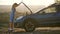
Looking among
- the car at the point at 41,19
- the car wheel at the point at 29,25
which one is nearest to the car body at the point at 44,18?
the car at the point at 41,19

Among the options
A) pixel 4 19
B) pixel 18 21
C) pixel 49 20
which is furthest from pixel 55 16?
pixel 4 19

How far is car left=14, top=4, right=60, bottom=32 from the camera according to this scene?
13.4 m

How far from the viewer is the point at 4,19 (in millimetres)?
19844

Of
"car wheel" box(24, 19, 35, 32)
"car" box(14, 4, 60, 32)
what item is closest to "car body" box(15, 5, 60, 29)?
"car" box(14, 4, 60, 32)

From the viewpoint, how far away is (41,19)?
13578 millimetres

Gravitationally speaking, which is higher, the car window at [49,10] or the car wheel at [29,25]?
the car window at [49,10]

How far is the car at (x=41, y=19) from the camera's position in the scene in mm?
13406

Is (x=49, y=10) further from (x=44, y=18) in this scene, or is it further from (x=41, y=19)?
(x=41, y=19)

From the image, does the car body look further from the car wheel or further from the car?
the car wheel

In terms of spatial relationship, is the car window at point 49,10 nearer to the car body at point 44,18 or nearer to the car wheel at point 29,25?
the car body at point 44,18

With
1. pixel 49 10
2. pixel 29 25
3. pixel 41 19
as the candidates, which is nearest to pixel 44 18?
pixel 41 19

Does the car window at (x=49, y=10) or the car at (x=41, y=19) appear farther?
the car window at (x=49, y=10)

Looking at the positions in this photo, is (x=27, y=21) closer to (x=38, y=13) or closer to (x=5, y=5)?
(x=38, y=13)

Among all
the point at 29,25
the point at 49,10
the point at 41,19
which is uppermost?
the point at 49,10
